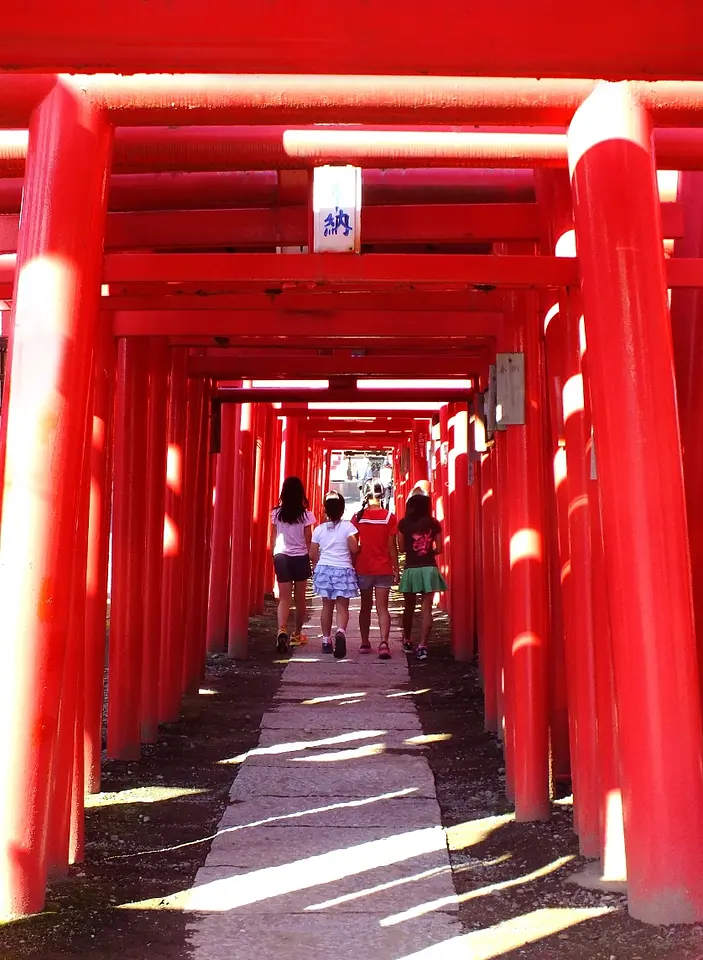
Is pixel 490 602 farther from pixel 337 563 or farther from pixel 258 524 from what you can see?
pixel 258 524

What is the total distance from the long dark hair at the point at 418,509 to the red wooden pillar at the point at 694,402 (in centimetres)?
581

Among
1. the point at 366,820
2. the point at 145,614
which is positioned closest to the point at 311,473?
the point at 145,614

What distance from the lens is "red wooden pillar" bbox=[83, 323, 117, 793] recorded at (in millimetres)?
5895

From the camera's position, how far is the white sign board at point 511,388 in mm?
5801

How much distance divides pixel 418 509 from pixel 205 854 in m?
6.52

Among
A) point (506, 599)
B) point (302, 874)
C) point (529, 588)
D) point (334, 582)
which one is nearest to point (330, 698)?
point (334, 582)

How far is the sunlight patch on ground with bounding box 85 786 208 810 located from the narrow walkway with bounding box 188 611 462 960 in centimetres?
31

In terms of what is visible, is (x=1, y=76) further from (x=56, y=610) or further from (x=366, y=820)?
(x=366, y=820)

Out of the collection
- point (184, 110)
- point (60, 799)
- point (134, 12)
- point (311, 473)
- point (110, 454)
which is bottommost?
point (60, 799)

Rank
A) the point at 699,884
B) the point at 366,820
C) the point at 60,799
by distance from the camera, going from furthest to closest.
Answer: the point at 366,820
the point at 60,799
the point at 699,884

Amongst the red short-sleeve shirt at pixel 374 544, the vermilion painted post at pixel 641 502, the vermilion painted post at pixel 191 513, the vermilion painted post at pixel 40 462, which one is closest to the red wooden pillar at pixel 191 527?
the vermilion painted post at pixel 191 513

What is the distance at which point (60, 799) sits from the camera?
4.59 m

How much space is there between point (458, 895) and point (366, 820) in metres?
1.12

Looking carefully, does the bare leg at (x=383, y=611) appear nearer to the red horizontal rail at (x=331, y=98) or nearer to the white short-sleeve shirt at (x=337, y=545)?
the white short-sleeve shirt at (x=337, y=545)
